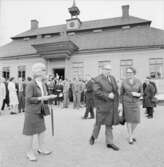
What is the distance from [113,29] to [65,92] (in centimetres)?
1304

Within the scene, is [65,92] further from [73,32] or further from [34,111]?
[73,32]

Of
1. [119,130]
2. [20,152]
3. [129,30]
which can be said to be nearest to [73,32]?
[129,30]

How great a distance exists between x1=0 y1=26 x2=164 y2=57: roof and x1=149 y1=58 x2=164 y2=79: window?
147 centimetres

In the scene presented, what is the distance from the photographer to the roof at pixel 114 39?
16.9 meters

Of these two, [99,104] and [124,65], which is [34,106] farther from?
[124,65]

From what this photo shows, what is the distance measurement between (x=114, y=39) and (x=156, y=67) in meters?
5.14

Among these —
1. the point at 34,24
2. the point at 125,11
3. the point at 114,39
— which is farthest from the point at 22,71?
the point at 125,11

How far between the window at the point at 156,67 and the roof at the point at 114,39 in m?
1.47

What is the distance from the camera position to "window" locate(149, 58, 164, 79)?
16391 millimetres

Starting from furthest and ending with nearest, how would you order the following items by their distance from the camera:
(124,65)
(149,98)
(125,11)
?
(125,11) < (124,65) < (149,98)

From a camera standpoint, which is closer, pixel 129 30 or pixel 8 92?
pixel 8 92

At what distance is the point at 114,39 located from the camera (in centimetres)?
1855

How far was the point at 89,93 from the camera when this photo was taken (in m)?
7.45

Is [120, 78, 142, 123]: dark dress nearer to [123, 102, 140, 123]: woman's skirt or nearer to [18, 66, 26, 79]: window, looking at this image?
[123, 102, 140, 123]: woman's skirt
